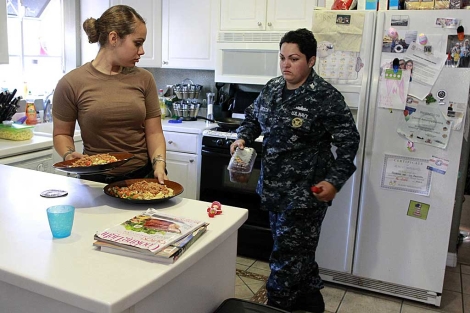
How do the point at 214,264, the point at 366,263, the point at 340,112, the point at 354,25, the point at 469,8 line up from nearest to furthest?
the point at 214,264, the point at 340,112, the point at 469,8, the point at 354,25, the point at 366,263

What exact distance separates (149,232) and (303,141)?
1179 millimetres

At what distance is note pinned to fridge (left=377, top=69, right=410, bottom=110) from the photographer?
8.50ft

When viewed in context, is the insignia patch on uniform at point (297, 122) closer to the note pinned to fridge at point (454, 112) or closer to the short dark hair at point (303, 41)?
the short dark hair at point (303, 41)

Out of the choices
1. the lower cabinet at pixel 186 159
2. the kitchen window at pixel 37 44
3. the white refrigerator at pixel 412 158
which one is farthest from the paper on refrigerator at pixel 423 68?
the kitchen window at pixel 37 44

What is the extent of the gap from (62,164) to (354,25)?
1.81m

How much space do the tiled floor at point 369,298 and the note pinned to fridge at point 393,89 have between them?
116 cm

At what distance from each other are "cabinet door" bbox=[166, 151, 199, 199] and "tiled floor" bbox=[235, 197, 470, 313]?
0.70 m

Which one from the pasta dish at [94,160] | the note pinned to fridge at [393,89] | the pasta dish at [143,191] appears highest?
the note pinned to fridge at [393,89]

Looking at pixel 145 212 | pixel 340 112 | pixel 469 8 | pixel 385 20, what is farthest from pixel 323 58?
pixel 145 212

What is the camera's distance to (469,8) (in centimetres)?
248

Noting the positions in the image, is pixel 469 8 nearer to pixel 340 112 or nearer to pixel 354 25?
pixel 354 25

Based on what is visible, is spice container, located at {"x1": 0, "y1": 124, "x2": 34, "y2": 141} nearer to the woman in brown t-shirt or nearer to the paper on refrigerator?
the woman in brown t-shirt

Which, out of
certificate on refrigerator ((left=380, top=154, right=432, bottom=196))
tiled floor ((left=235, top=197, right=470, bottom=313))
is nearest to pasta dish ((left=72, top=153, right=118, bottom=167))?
tiled floor ((left=235, top=197, right=470, bottom=313))

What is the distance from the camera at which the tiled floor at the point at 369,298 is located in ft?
8.86
